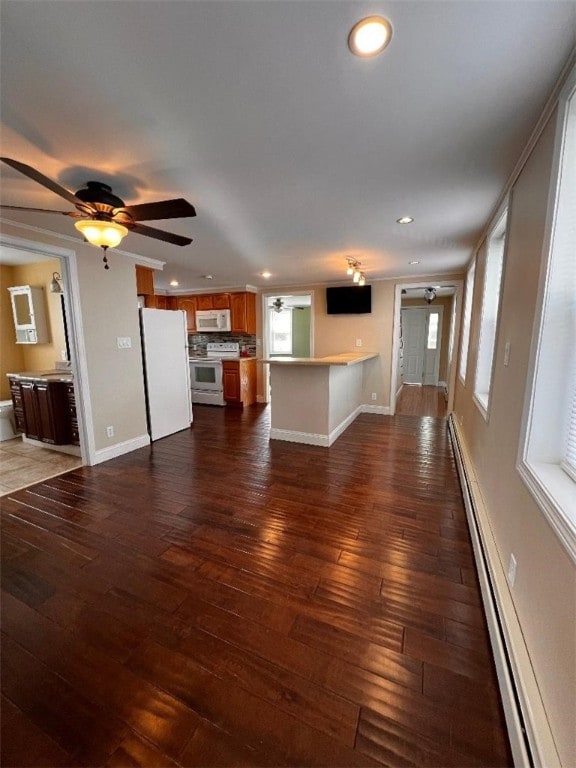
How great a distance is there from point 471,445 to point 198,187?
10.3 ft

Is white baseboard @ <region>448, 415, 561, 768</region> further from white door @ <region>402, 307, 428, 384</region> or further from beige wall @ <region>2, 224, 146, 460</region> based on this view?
white door @ <region>402, 307, 428, 384</region>

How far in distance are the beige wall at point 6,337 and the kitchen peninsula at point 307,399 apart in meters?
4.11

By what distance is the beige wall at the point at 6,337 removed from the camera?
453 cm

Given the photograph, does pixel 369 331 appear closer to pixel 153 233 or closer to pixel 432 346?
pixel 432 346

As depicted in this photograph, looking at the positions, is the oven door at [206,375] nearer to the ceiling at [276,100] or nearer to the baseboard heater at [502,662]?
the ceiling at [276,100]

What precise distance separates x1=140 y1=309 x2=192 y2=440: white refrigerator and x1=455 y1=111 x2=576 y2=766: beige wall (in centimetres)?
378

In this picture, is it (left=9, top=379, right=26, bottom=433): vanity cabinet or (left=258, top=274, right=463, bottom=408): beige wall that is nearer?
(left=9, top=379, right=26, bottom=433): vanity cabinet

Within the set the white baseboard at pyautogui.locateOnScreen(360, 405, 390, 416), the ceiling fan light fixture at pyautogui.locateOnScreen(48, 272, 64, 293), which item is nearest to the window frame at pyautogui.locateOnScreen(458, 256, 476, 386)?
the white baseboard at pyautogui.locateOnScreen(360, 405, 390, 416)

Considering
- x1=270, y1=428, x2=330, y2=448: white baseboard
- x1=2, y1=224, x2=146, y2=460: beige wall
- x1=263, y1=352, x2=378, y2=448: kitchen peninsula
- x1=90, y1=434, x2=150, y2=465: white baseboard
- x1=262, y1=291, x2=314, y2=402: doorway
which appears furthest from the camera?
x1=262, y1=291, x2=314, y2=402: doorway

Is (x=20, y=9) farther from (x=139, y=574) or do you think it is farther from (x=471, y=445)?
(x=471, y=445)

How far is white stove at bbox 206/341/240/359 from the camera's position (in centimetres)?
622

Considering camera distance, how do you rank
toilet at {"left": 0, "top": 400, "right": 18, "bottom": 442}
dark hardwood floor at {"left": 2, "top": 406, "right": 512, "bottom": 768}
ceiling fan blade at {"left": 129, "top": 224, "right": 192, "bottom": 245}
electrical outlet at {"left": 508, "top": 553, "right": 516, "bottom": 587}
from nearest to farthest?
dark hardwood floor at {"left": 2, "top": 406, "right": 512, "bottom": 768}, electrical outlet at {"left": 508, "top": 553, "right": 516, "bottom": 587}, ceiling fan blade at {"left": 129, "top": 224, "right": 192, "bottom": 245}, toilet at {"left": 0, "top": 400, "right": 18, "bottom": 442}

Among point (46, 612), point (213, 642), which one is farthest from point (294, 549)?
point (46, 612)

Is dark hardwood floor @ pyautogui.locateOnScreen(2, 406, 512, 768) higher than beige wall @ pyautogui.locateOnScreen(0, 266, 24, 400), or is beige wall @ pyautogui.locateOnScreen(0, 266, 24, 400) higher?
beige wall @ pyautogui.locateOnScreen(0, 266, 24, 400)
